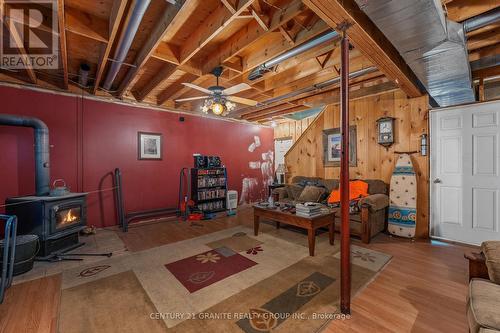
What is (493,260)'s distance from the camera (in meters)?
1.41

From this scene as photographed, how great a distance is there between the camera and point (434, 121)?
141 inches

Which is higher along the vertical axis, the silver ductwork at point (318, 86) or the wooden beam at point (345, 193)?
the silver ductwork at point (318, 86)

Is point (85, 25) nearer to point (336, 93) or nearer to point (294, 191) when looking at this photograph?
point (336, 93)

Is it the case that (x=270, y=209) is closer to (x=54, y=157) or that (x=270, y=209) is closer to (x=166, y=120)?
(x=166, y=120)

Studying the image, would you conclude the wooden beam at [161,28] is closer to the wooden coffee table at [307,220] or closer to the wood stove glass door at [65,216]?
the wood stove glass door at [65,216]

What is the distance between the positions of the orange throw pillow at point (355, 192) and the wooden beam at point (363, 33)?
1.90 metres

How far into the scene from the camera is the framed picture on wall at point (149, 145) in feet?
15.4

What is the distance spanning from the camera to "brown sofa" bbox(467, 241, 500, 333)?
3.51 feet

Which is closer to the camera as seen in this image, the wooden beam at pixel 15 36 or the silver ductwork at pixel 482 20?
the silver ductwork at pixel 482 20

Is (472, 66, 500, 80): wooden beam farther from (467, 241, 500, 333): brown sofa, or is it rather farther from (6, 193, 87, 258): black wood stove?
(6, 193, 87, 258): black wood stove

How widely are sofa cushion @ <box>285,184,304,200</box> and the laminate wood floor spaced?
2024mm

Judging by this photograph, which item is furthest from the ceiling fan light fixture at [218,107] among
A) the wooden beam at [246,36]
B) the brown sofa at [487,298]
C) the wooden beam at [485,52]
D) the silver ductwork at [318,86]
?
the wooden beam at [485,52]

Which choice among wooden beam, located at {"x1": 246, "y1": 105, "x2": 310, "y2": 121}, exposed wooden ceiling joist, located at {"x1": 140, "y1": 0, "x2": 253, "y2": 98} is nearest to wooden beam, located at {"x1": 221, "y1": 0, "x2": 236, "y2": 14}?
exposed wooden ceiling joist, located at {"x1": 140, "y1": 0, "x2": 253, "y2": 98}

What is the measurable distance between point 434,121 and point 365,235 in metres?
2.25
